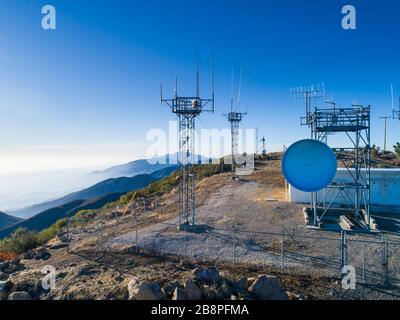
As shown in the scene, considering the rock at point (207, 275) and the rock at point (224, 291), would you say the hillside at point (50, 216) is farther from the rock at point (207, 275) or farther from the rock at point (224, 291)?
the rock at point (224, 291)

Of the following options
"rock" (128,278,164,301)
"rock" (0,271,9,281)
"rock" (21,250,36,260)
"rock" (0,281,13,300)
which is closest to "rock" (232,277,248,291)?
"rock" (128,278,164,301)

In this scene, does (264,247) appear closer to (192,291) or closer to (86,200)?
(192,291)

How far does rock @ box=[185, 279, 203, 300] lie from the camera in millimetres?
7314

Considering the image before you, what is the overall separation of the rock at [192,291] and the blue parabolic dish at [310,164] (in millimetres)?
8048

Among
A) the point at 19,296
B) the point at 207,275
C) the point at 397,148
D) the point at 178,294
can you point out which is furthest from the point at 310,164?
the point at 397,148

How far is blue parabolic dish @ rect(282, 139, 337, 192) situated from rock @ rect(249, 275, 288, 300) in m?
6.90

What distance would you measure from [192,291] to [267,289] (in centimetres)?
200


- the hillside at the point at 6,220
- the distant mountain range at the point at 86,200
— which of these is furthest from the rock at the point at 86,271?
the hillside at the point at 6,220

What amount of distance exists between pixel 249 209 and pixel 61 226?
543 inches

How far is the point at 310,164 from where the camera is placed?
43.6ft

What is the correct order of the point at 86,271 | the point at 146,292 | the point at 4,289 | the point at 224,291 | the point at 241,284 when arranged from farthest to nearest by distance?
the point at 86,271
the point at 4,289
the point at 241,284
the point at 224,291
the point at 146,292

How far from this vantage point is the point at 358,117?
14.2m

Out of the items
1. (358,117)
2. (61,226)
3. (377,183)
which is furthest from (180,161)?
(377,183)
